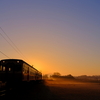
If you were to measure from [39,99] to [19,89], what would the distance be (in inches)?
302

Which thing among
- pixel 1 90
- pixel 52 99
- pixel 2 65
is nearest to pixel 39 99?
pixel 52 99

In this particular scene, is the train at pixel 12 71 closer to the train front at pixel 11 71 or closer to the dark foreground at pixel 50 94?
the train front at pixel 11 71

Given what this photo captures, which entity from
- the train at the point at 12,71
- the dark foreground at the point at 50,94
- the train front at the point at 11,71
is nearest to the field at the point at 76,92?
the dark foreground at the point at 50,94

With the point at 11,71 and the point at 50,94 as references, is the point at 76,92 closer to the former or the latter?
the point at 50,94

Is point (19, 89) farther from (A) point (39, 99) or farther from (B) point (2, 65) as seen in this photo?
(A) point (39, 99)

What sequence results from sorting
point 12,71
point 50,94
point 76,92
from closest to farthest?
point 50,94 < point 12,71 < point 76,92

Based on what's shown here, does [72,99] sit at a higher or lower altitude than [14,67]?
lower

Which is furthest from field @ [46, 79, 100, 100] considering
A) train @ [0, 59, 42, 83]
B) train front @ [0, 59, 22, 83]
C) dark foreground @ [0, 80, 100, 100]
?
train front @ [0, 59, 22, 83]

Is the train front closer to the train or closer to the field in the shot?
the train

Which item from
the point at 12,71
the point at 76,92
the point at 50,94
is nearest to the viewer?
the point at 50,94

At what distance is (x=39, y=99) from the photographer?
15.9 m

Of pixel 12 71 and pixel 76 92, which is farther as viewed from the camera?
pixel 76 92

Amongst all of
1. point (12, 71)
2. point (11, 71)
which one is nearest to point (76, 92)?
point (12, 71)

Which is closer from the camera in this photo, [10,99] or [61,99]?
[10,99]
